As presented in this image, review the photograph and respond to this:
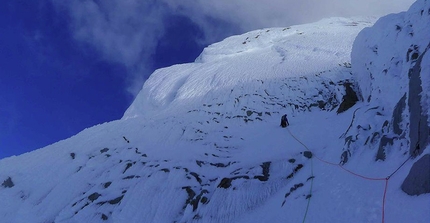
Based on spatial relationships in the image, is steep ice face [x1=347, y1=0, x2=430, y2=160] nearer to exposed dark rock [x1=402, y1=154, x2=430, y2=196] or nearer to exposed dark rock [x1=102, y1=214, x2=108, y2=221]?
exposed dark rock [x1=402, y1=154, x2=430, y2=196]

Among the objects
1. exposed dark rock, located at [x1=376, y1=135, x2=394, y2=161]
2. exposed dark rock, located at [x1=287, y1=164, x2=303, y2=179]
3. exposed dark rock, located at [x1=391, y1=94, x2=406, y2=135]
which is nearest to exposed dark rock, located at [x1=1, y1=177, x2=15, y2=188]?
exposed dark rock, located at [x1=287, y1=164, x2=303, y2=179]

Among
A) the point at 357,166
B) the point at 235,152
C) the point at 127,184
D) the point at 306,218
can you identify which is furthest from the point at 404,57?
the point at 127,184

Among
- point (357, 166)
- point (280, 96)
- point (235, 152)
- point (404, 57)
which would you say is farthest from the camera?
point (280, 96)

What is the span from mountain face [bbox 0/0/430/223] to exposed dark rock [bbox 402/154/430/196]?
4.0 inches

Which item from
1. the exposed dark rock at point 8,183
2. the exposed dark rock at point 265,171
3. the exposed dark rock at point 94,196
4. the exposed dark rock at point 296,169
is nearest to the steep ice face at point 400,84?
the exposed dark rock at point 296,169

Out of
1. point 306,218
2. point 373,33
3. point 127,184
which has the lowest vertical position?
point 306,218

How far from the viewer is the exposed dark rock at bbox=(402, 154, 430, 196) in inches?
278

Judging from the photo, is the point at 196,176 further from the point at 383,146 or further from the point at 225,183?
the point at 383,146

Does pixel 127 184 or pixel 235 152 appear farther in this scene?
pixel 235 152

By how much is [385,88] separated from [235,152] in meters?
8.86

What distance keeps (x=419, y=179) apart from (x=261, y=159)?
9.64 m

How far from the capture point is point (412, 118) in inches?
369

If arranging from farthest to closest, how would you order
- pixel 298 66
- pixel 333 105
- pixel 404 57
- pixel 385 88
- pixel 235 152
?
pixel 298 66 < pixel 333 105 < pixel 235 152 < pixel 385 88 < pixel 404 57

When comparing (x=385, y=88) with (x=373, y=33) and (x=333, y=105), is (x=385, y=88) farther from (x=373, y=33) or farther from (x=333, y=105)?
(x=333, y=105)
